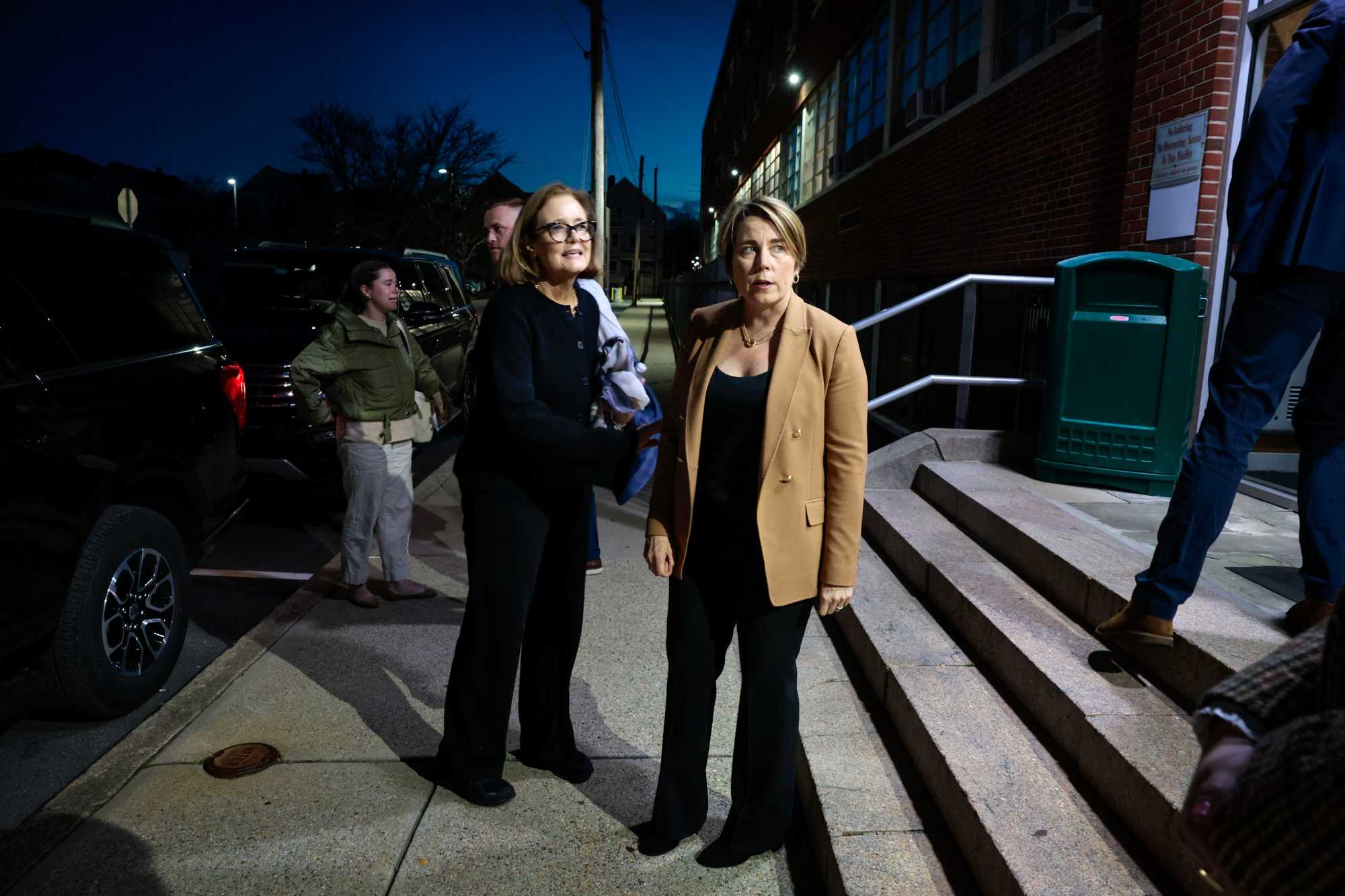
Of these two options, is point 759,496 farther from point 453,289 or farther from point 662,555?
point 453,289

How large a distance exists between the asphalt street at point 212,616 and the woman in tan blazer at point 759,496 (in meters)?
2.35

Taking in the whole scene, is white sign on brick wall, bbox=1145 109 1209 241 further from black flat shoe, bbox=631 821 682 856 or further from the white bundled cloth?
A: black flat shoe, bbox=631 821 682 856

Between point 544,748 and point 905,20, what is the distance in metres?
12.7

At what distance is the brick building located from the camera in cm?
547

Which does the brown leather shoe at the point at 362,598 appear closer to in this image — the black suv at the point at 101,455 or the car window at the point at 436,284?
→ the black suv at the point at 101,455

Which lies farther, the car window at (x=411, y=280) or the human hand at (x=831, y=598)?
the car window at (x=411, y=280)

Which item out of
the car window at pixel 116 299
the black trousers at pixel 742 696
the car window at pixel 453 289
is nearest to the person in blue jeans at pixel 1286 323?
the black trousers at pixel 742 696

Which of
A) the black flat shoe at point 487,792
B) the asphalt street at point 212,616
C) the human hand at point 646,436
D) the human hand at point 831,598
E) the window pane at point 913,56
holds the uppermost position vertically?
the window pane at point 913,56

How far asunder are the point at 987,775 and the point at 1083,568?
1196 millimetres

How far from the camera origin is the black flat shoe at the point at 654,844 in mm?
2824

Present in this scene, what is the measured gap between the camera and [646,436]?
2902 millimetres

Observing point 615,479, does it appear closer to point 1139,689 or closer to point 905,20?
point 1139,689

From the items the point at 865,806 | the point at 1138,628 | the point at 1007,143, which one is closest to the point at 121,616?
the point at 865,806

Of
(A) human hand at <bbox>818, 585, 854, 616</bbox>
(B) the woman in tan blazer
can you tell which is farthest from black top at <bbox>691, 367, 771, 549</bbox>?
(A) human hand at <bbox>818, 585, 854, 616</bbox>
